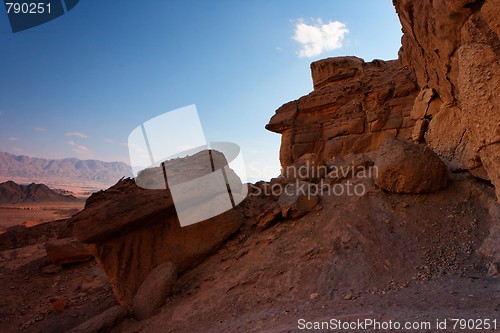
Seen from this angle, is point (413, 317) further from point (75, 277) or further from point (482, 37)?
point (75, 277)

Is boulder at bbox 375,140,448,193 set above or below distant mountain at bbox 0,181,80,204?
below

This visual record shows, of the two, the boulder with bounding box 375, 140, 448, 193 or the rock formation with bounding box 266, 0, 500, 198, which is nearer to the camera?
the rock formation with bounding box 266, 0, 500, 198

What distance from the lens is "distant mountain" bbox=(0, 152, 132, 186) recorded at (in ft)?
371

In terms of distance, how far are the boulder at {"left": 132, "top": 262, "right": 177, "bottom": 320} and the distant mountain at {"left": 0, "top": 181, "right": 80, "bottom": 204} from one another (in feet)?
124

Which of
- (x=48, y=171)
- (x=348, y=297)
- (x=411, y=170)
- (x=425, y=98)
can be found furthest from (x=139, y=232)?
(x=48, y=171)

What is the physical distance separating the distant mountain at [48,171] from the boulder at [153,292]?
123m

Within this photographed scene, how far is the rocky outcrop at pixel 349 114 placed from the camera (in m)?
13.0

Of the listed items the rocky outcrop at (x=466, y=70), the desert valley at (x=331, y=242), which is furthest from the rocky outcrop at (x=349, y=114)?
the rocky outcrop at (x=466, y=70)

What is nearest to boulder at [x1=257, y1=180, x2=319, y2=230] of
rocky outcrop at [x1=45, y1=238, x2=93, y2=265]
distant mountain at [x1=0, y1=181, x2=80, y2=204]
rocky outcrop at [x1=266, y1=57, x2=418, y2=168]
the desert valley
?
the desert valley

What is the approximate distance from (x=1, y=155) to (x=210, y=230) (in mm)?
151028

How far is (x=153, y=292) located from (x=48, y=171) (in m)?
152

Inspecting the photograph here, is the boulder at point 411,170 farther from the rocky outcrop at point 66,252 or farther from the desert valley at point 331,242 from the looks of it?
the rocky outcrop at point 66,252

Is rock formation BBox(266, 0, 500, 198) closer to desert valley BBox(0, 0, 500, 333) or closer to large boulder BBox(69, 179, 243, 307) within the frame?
desert valley BBox(0, 0, 500, 333)

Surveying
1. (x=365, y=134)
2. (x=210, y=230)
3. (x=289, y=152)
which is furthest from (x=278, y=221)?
(x=289, y=152)
